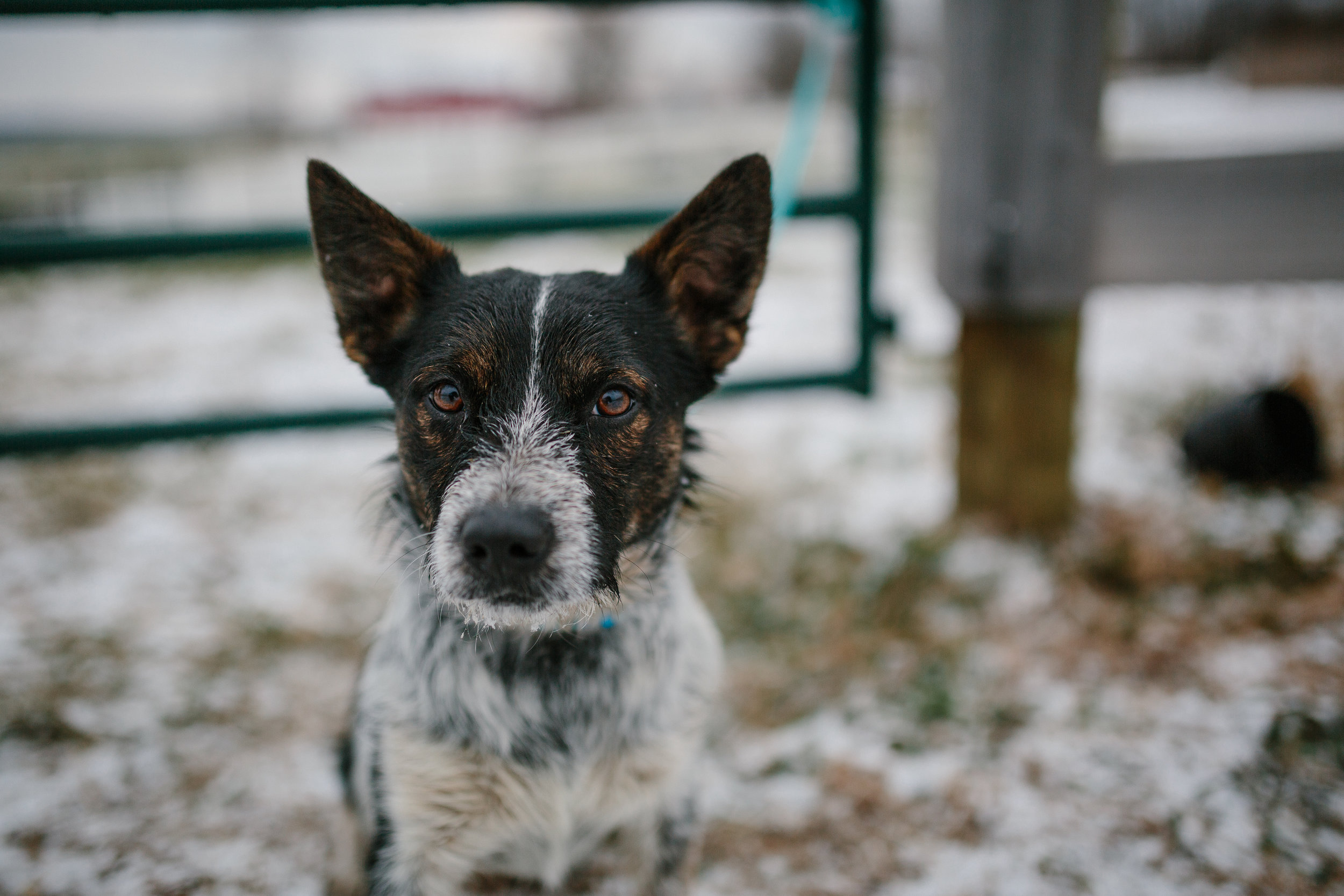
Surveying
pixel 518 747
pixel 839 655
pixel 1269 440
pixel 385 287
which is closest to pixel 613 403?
pixel 385 287

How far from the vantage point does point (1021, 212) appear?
3037 millimetres

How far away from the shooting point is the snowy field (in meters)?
2.26

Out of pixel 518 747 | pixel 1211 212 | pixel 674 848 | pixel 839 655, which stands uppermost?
pixel 1211 212

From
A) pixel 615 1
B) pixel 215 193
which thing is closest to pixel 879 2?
pixel 615 1

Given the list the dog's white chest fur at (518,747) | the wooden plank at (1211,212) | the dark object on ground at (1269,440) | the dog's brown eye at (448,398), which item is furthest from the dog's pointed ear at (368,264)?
the dark object on ground at (1269,440)

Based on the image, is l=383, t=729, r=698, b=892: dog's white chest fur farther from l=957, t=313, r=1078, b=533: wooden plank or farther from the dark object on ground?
the dark object on ground

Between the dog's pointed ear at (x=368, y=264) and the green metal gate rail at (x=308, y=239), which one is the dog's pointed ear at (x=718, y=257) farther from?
the green metal gate rail at (x=308, y=239)

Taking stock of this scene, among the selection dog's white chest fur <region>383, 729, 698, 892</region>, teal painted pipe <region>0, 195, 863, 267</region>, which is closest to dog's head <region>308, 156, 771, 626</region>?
dog's white chest fur <region>383, 729, 698, 892</region>

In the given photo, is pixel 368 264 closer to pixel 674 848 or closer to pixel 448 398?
pixel 448 398

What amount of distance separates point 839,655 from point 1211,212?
2.25m

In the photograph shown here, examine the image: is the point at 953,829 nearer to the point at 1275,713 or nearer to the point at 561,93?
the point at 1275,713

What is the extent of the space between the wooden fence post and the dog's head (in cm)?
161

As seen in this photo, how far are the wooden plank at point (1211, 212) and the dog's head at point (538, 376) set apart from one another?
2039 mm

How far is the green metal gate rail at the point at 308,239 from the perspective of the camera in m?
2.72
